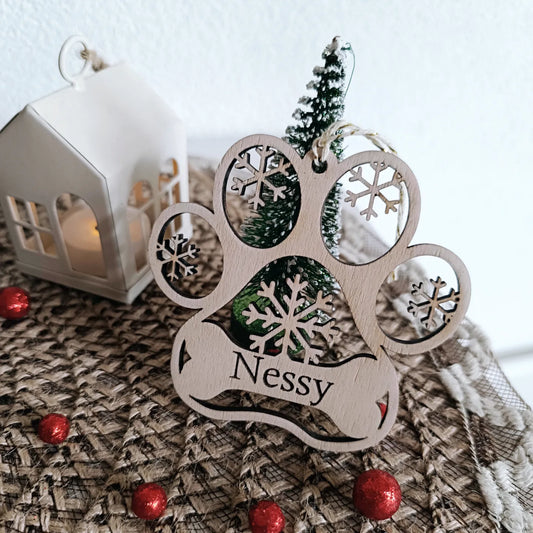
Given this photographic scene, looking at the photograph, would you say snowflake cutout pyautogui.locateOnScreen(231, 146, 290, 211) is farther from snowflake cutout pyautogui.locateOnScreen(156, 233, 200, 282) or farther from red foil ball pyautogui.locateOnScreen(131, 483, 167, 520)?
red foil ball pyautogui.locateOnScreen(131, 483, 167, 520)

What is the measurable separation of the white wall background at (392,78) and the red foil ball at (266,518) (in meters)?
0.69

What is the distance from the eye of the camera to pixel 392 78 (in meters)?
0.93

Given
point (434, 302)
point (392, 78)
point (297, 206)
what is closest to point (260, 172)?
point (297, 206)

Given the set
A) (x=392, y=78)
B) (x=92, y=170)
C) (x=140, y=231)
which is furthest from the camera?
(x=392, y=78)

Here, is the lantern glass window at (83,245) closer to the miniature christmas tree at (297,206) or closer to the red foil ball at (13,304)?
the red foil ball at (13,304)

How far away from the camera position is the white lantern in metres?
0.52

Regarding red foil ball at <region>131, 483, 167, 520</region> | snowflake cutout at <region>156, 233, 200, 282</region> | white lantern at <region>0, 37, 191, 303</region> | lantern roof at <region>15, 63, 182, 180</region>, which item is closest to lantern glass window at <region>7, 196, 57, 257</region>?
white lantern at <region>0, 37, 191, 303</region>

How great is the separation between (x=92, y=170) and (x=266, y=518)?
34cm

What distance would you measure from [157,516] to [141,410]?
11cm

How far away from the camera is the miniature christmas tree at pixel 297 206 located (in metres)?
0.43

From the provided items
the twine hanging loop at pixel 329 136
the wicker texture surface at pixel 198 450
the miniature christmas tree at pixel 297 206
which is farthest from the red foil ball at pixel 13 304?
the twine hanging loop at pixel 329 136

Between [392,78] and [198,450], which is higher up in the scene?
[392,78]

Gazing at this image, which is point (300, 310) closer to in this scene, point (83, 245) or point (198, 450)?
point (198, 450)

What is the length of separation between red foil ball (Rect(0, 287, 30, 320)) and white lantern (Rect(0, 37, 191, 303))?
5 cm
